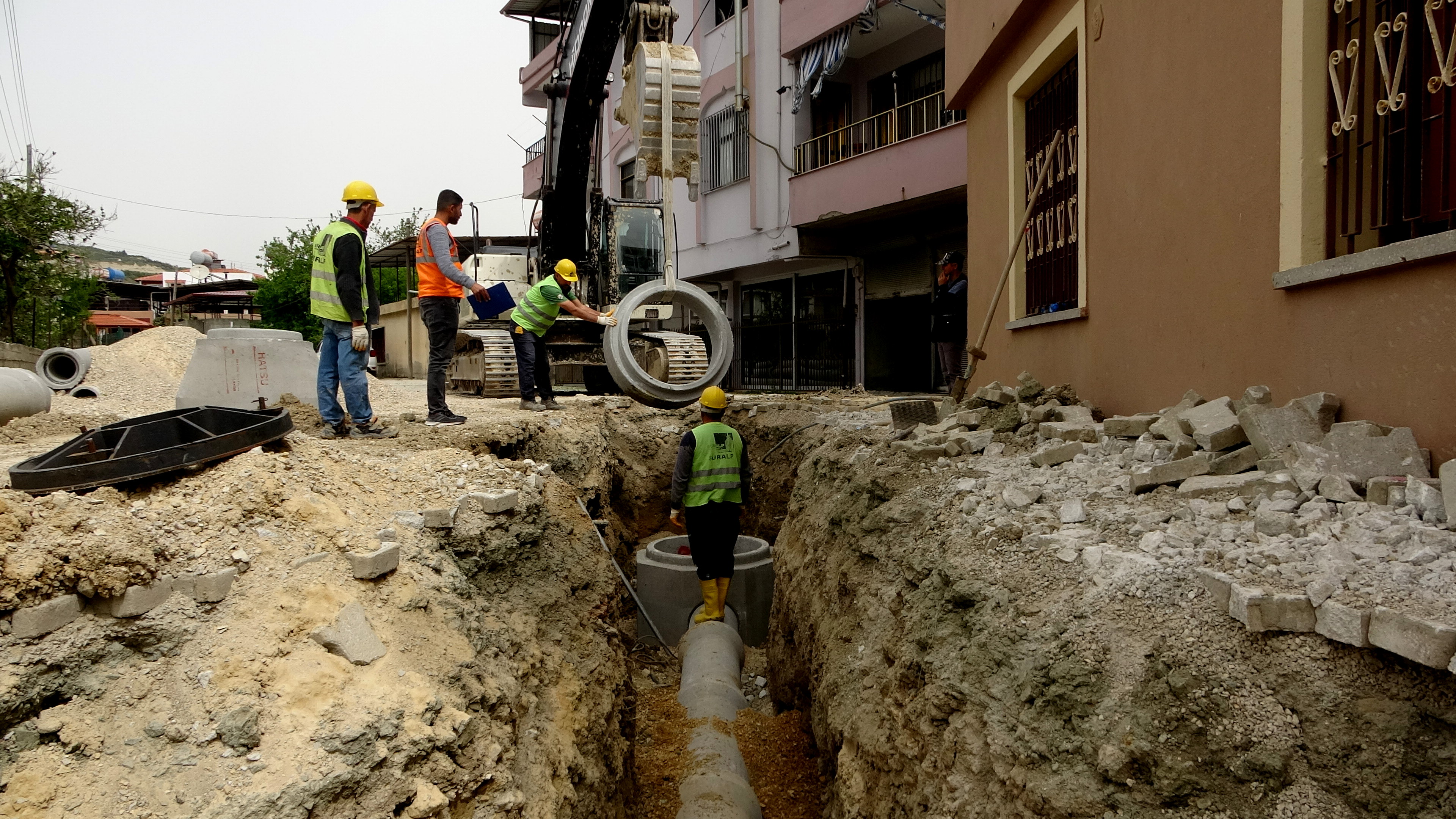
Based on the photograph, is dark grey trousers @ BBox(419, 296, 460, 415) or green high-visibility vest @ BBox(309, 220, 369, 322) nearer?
green high-visibility vest @ BBox(309, 220, 369, 322)

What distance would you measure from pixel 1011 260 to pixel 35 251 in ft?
49.6

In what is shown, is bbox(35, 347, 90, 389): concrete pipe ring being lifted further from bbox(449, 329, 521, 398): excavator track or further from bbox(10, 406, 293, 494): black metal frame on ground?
bbox(10, 406, 293, 494): black metal frame on ground

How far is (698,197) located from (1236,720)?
56.4 ft

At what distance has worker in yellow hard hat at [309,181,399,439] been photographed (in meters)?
6.21

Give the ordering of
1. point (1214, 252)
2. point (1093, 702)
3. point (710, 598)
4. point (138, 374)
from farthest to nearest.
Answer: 1. point (138, 374)
2. point (710, 598)
3. point (1214, 252)
4. point (1093, 702)

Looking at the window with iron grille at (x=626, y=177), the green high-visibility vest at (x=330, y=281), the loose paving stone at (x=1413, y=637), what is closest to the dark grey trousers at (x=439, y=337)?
the green high-visibility vest at (x=330, y=281)

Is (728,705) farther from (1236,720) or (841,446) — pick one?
(1236,720)

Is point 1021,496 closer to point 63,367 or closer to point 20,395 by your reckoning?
point 20,395

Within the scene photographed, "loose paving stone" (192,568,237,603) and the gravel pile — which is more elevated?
the gravel pile

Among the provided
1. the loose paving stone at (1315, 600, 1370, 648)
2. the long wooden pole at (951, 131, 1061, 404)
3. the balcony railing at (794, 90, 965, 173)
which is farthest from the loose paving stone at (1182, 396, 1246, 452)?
the balcony railing at (794, 90, 965, 173)

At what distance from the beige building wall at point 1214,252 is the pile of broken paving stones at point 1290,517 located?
0.19m

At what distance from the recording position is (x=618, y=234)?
1212cm

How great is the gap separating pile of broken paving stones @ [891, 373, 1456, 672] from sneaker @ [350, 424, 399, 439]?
4.43 metres

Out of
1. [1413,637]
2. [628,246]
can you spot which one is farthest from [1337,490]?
[628,246]
